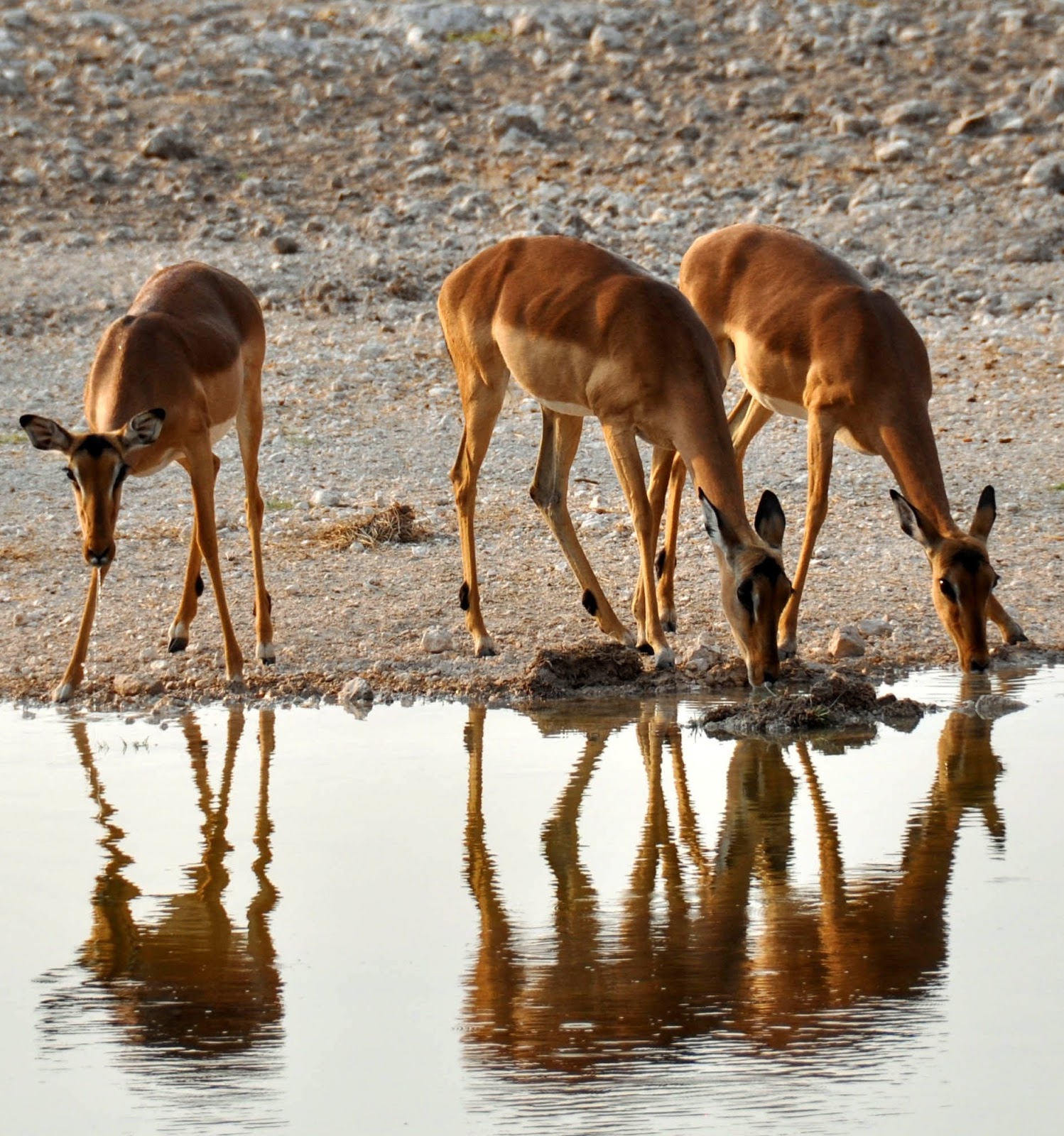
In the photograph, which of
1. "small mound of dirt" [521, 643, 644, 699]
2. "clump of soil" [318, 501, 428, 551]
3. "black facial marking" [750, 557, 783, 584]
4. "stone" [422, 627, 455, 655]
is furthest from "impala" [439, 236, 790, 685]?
"clump of soil" [318, 501, 428, 551]

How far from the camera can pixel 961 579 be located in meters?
8.72

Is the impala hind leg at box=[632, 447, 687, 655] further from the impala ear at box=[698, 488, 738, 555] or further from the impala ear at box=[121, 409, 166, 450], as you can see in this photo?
the impala ear at box=[121, 409, 166, 450]

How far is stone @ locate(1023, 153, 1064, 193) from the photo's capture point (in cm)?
2033

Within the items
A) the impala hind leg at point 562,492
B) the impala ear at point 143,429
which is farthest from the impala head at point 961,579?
the impala ear at point 143,429

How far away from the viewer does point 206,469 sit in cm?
904

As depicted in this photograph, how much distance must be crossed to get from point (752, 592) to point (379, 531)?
373 centimetres

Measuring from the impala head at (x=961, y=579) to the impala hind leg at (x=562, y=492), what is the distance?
168 centimetres

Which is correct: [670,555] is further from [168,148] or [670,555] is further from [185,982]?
[168,148]

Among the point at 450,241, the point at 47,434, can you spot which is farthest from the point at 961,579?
the point at 450,241

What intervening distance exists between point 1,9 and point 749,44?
10023 mm

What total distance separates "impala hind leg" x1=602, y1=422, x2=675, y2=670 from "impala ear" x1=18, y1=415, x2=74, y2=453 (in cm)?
262

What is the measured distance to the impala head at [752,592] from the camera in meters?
8.36

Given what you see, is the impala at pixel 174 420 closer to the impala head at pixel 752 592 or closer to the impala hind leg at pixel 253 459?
the impala hind leg at pixel 253 459

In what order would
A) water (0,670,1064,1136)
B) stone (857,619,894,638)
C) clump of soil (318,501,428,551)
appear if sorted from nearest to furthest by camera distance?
water (0,670,1064,1136) → stone (857,619,894,638) → clump of soil (318,501,428,551)
